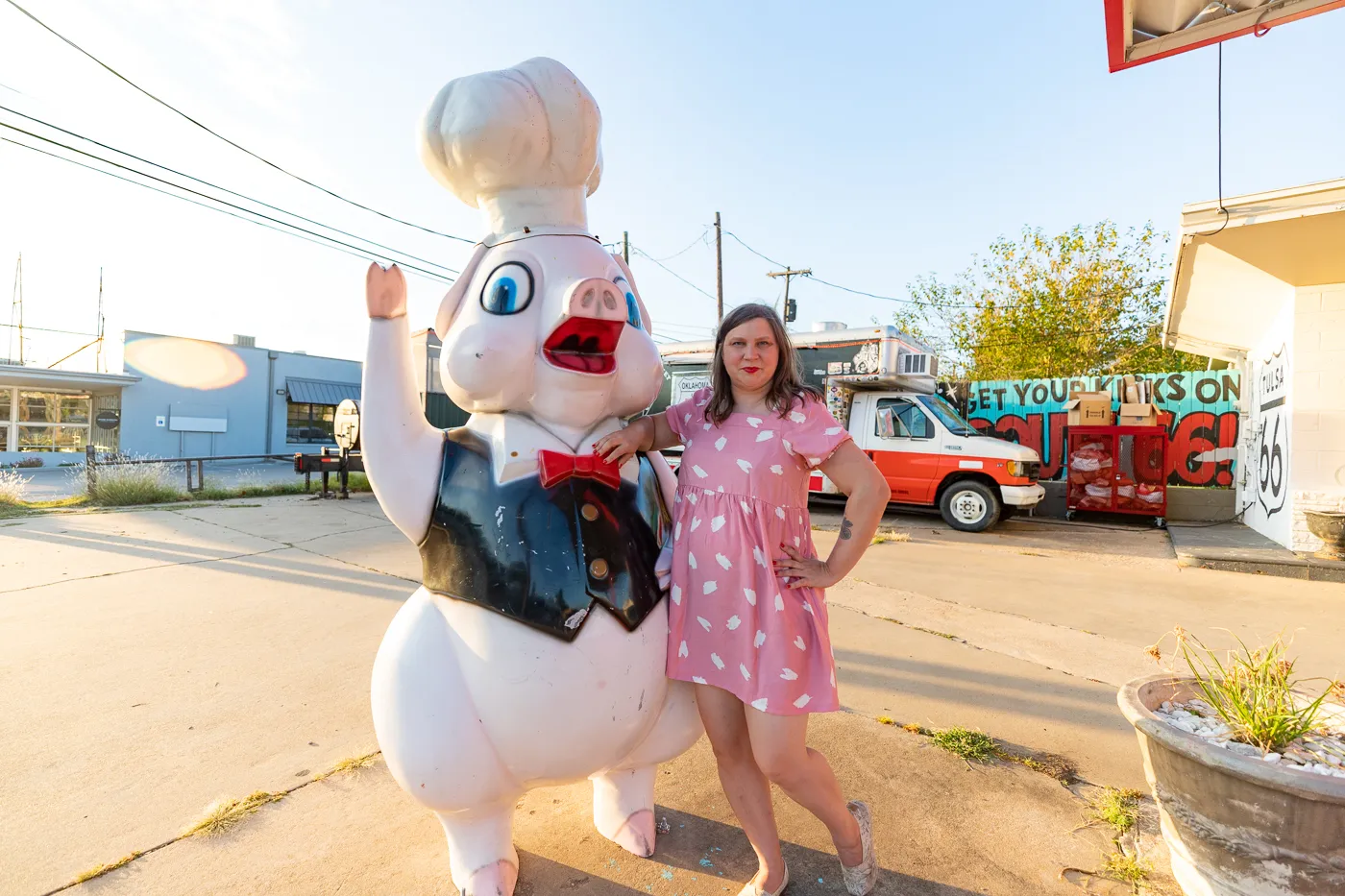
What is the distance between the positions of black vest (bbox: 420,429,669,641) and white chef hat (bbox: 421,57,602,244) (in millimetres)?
740

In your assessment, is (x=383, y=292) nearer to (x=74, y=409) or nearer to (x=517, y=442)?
(x=517, y=442)

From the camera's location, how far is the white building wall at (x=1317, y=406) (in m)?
6.28

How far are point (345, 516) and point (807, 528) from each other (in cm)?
828

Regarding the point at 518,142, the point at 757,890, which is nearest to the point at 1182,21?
the point at 518,142

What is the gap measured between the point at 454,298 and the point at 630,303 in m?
0.49

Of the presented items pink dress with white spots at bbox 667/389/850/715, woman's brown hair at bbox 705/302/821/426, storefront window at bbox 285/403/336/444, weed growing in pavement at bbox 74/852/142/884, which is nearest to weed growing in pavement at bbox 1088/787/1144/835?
pink dress with white spots at bbox 667/389/850/715

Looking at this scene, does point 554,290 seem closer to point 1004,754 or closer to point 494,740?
point 494,740

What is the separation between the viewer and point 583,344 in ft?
5.77

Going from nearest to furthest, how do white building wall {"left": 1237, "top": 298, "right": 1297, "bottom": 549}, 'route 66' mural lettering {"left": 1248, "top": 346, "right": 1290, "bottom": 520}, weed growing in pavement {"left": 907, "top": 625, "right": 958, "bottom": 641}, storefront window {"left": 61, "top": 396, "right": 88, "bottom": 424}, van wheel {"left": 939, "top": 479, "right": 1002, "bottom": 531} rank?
weed growing in pavement {"left": 907, "top": 625, "right": 958, "bottom": 641} < white building wall {"left": 1237, "top": 298, "right": 1297, "bottom": 549} < 'route 66' mural lettering {"left": 1248, "top": 346, "right": 1290, "bottom": 520} < van wheel {"left": 939, "top": 479, "right": 1002, "bottom": 531} < storefront window {"left": 61, "top": 396, "right": 88, "bottom": 424}

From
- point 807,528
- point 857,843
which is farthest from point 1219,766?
point 807,528

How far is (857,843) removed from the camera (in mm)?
1874

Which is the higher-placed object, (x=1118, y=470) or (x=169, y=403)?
(x=169, y=403)

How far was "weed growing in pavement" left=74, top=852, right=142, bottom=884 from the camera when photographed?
191 centimetres

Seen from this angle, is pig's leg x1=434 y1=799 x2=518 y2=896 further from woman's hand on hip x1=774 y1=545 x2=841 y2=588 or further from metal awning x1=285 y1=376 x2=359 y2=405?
metal awning x1=285 y1=376 x2=359 y2=405
